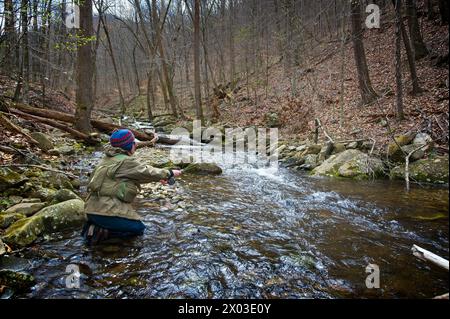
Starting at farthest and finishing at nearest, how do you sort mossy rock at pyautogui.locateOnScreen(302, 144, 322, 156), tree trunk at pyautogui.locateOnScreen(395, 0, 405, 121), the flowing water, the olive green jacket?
1. mossy rock at pyautogui.locateOnScreen(302, 144, 322, 156)
2. tree trunk at pyautogui.locateOnScreen(395, 0, 405, 121)
3. the olive green jacket
4. the flowing water

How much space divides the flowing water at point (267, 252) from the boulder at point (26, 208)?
86cm

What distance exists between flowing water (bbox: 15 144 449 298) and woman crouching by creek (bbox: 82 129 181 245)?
1.01 feet

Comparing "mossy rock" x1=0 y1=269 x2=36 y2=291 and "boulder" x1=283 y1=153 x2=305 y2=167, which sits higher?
"boulder" x1=283 y1=153 x2=305 y2=167

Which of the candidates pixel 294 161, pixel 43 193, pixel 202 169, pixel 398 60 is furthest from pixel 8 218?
pixel 398 60

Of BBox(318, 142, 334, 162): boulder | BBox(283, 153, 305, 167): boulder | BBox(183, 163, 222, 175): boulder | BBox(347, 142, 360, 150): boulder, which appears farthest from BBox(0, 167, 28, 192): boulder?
BBox(347, 142, 360, 150): boulder

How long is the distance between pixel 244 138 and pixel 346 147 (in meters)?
5.79

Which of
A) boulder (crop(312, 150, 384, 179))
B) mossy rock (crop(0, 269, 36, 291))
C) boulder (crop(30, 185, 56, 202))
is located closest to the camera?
mossy rock (crop(0, 269, 36, 291))

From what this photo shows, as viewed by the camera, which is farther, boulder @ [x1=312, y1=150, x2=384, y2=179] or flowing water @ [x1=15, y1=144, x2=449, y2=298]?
boulder @ [x1=312, y1=150, x2=384, y2=179]

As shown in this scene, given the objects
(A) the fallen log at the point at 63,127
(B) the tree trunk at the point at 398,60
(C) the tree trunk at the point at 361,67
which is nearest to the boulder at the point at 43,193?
(A) the fallen log at the point at 63,127

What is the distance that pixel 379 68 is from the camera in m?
16.2

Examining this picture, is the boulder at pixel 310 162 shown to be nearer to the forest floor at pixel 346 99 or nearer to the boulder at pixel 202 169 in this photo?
the forest floor at pixel 346 99

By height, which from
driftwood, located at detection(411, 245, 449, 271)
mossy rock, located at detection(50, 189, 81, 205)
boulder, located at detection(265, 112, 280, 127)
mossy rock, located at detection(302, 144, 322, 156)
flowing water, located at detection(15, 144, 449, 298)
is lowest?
flowing water, located at detection(15, 144, 449, 298)

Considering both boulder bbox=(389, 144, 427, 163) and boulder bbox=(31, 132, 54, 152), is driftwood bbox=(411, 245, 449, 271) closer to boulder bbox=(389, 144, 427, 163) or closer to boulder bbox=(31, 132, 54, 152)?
boulder bbox=(389, 144, 427, 163)

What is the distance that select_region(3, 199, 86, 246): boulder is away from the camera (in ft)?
12.9
